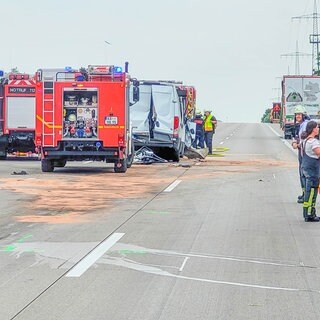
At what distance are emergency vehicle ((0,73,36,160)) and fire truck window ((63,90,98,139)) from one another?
602 centimetres

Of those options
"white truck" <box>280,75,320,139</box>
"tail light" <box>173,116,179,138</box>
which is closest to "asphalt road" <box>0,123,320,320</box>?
"tail light" <box>173,116,179,138</box>

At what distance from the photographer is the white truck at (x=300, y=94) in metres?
48.1

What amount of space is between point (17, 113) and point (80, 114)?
6.64 m

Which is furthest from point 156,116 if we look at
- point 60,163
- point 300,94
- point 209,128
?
point 300,94

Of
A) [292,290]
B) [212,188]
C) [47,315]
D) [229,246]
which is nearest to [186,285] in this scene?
[292,290]

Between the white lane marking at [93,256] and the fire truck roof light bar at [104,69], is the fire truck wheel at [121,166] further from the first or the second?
the white lane marking at [93,256]

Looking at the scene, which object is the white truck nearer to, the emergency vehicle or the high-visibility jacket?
the high-visibility jacket

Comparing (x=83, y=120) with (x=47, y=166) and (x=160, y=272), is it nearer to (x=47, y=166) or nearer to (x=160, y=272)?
(x=47, y=166)

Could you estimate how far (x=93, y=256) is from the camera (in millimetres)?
9336

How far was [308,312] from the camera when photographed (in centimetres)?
677

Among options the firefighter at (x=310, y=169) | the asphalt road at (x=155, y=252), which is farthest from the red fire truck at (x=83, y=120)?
the firefighter at (x=310, y=169)

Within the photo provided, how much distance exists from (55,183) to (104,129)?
3147mm

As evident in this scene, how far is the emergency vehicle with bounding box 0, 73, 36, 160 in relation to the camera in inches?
1086

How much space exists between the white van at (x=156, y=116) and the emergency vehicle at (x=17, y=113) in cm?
381
